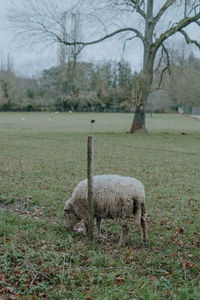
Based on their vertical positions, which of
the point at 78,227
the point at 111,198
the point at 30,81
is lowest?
the point at 78,227

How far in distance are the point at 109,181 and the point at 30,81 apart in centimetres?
7447

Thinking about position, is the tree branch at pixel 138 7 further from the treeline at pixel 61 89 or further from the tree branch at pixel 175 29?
the treeline at pixel 61 89

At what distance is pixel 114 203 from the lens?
198 inches

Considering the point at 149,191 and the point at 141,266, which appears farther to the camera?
the point at 149,191

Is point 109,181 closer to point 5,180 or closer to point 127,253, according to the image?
point 127,253

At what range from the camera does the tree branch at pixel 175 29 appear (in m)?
20.1

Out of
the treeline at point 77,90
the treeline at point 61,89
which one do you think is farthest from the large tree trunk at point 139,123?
the treeline at point 61,89

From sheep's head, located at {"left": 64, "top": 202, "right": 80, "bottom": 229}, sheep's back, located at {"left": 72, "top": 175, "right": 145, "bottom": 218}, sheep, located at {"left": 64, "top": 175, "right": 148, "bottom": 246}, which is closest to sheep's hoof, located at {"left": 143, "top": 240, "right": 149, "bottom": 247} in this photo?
sheep, located at {"left": 64, "top": 175, "right": 148, "bottom": 246}

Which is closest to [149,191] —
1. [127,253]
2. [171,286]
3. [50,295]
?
[127,253]

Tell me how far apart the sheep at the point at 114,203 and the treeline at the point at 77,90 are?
2481cm

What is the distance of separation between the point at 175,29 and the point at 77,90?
2637 cm

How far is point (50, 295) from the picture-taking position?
3.25m

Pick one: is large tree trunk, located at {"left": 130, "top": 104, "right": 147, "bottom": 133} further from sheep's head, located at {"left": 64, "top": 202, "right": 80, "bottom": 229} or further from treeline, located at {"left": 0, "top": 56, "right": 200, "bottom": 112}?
sheep's head, located at {"left": 64, "top": 202, "right": 80, "bottom": 229}

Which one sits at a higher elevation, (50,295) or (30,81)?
(30,81)
